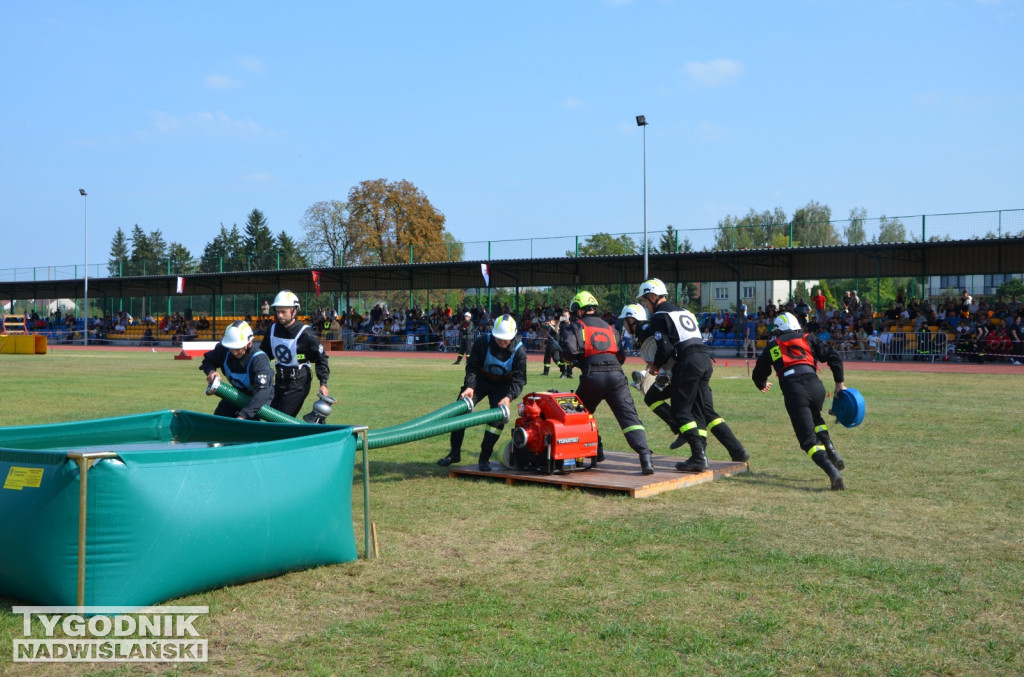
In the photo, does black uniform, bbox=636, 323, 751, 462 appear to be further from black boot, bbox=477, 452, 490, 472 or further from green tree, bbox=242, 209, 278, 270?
green tree, bbox=242, 209, 278, 270

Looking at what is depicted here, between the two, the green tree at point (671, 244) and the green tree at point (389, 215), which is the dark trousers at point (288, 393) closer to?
the green tree at point (671, 244)

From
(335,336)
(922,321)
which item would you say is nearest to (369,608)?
(922,321)

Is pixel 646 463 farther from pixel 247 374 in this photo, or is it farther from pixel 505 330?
pixel 247 374

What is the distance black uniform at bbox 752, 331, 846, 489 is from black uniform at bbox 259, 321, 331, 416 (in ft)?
15.5

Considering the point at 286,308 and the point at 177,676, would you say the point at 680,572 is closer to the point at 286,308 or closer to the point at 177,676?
the point at 177,676

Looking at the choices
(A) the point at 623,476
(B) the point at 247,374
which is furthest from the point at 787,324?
(B) the point at 247,374

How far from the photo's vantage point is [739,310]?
123 feet

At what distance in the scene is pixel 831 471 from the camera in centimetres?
867

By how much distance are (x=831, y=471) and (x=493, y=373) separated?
370cm

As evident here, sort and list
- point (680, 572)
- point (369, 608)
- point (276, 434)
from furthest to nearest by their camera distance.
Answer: point (276, 434) → point (680, 572) → point (369, 608)

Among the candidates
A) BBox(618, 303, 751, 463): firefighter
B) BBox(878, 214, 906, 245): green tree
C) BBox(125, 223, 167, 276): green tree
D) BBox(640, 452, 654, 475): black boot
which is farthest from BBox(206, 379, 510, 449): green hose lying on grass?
BBox(125, 223, 167, 276): green tree

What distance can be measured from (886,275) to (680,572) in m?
32.9

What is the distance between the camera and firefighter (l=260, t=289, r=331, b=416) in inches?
371

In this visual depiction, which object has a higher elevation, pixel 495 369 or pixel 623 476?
pixel 495 369
